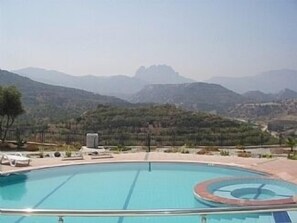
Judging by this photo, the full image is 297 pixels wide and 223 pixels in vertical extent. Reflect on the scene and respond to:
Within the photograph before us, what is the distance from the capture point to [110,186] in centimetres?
851

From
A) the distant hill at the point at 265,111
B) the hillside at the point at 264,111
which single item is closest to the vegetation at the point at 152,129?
the hillside at the point at 264,111

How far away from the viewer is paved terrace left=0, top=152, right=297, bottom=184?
351 inches

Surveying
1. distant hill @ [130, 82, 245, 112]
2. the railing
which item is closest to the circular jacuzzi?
the railing

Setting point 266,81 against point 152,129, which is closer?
point 152,129

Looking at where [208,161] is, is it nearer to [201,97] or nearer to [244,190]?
[244,190]

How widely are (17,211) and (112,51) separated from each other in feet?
49.3

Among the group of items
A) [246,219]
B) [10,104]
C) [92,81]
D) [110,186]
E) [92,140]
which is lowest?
[110,186]

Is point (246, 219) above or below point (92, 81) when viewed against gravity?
below

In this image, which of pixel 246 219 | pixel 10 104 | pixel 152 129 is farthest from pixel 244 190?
pixel 152 129

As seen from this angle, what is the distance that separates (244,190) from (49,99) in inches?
1108

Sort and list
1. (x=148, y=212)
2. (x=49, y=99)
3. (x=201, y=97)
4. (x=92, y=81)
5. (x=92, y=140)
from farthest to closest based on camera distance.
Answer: (x=92, y=81)
(x=201, y=97)
(x=49, y=99)
(x=92, y=140)
(x=148, y=212)

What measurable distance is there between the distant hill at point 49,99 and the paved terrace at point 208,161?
15190 millimetres

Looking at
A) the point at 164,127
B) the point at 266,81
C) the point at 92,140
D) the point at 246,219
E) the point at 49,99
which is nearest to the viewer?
the point at 246,219

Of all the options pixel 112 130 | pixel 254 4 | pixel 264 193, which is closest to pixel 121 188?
pixel 264 193
